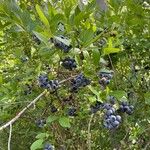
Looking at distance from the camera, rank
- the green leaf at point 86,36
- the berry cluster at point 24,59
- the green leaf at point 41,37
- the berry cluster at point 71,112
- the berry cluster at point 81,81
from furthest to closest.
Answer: the berry cluster at point 24,59 < the berry cluster at point 71,112 < the berry cluster at point 81,81 < the green leaf at point 86,36 < the green leaf at point 41,37

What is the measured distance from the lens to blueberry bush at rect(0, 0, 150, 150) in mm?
1609

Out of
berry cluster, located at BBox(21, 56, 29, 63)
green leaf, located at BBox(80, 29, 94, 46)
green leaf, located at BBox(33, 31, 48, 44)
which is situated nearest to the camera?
green leaf, located at BBox(33, 31, 48, 44)

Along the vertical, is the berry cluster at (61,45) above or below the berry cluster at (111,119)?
above

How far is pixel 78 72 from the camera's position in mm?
1725

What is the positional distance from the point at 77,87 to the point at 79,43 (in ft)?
0.66

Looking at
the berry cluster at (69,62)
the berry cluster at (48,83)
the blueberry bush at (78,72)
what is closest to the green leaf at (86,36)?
the blueberry bush at (78,72)

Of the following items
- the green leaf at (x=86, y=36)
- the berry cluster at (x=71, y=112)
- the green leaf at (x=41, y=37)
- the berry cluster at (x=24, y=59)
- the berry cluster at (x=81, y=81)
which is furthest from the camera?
the berry cluster at (x=24, y=59)

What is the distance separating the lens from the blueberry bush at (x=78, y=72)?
1.61 m

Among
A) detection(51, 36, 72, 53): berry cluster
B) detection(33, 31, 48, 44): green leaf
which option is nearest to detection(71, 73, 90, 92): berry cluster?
detection(51, 36, 72, 53): berry cluster

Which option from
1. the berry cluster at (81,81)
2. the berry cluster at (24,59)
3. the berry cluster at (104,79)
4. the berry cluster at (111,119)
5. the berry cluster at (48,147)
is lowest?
the berry cluster at (48,147)

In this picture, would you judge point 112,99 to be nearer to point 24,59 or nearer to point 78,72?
point 78,72

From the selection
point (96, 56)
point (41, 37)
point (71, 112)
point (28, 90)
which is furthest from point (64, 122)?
point (28, 90)

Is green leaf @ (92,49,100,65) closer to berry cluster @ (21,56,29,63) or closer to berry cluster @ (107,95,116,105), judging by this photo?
berry cluster @ (107,95,116,105)

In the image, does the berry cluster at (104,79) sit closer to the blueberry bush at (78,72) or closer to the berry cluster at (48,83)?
the blueberry bush at (78,72)
